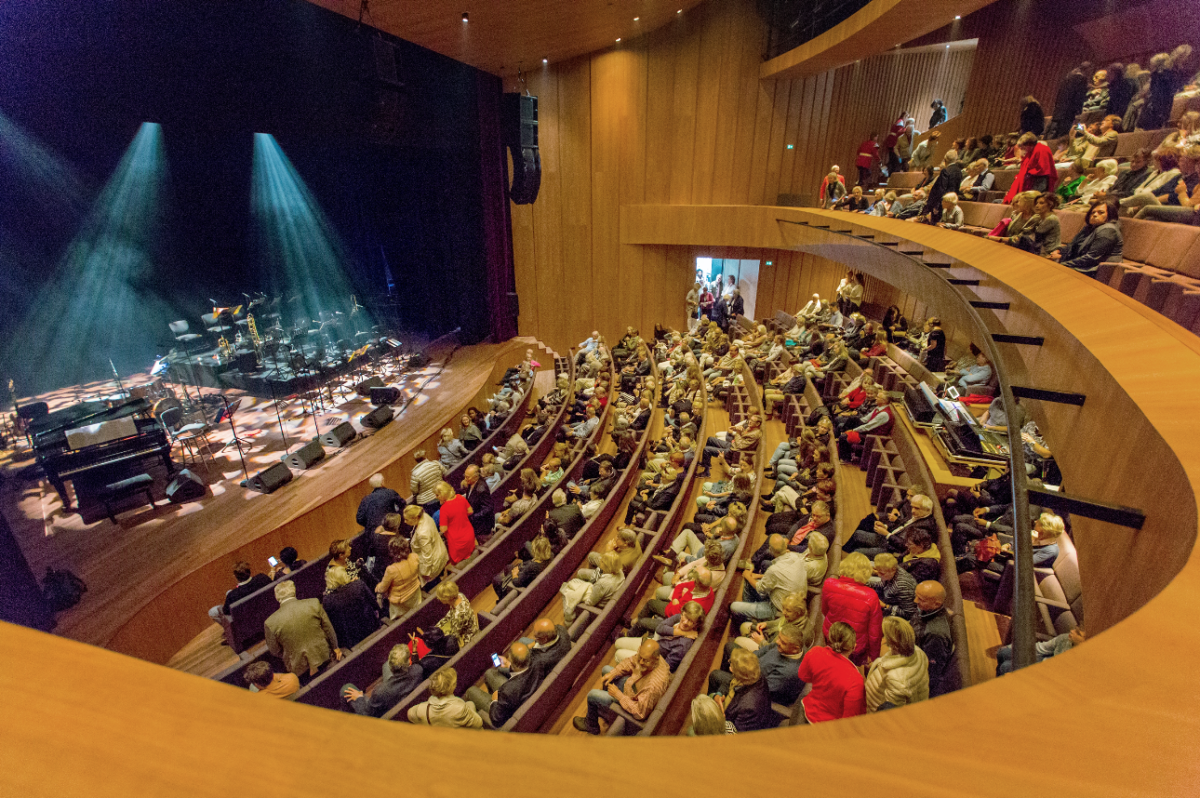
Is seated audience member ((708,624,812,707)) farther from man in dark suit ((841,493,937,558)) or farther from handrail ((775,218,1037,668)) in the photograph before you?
handrail ((775,218,1037,668))

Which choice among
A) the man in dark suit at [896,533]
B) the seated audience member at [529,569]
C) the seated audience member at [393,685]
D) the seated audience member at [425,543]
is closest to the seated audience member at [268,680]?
the seated audience member at [393,685]

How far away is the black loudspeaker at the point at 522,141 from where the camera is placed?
8891mm

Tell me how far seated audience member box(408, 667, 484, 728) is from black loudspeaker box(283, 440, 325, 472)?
15.1 ft

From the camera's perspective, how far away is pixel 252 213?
918 cm

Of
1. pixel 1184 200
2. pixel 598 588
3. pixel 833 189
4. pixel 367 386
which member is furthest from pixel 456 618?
pixel 833 189

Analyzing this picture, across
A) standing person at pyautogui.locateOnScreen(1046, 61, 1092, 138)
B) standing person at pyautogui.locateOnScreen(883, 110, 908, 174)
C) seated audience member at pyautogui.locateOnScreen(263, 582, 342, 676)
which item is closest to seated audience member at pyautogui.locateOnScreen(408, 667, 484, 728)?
seated audience member at pyautogui.locateOnScreen(263, 582, 342, 676)

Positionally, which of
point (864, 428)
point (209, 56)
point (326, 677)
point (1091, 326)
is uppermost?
point (209, 56)

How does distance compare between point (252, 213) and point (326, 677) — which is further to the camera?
point (252, 213)

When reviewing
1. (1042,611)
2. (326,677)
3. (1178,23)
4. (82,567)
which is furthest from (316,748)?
(1178,23)

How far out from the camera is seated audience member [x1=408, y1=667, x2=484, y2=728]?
2.35m

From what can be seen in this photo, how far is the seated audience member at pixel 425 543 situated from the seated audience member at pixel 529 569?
45 cm

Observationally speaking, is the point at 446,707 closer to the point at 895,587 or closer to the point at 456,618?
the point at 456,618

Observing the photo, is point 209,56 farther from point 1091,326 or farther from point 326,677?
point 1091,326

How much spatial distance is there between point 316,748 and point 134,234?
417 inches
